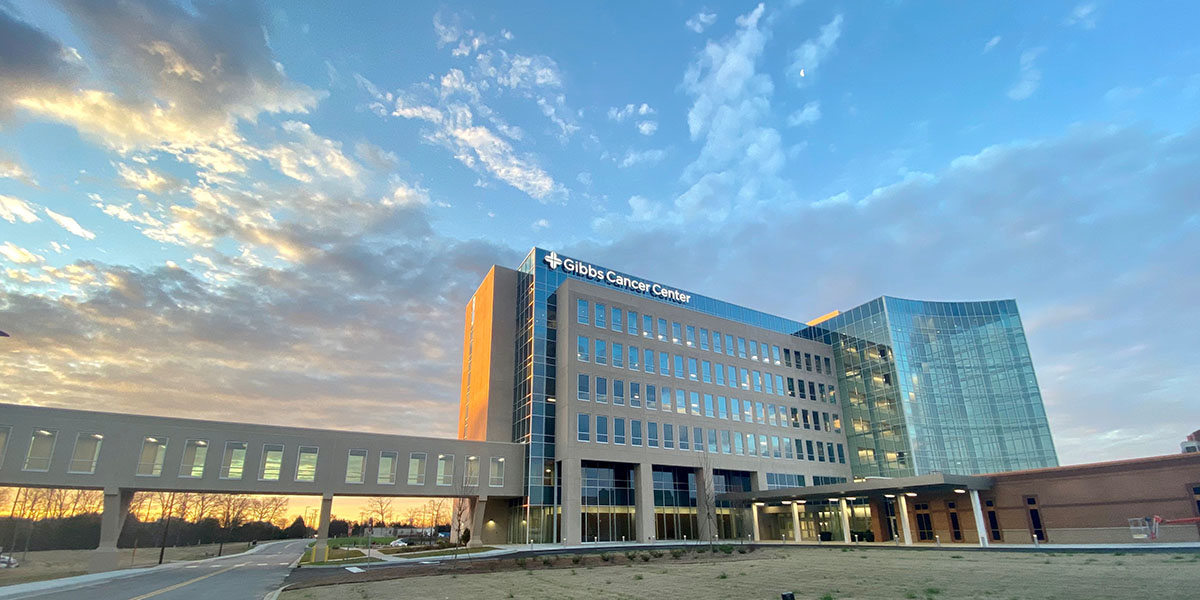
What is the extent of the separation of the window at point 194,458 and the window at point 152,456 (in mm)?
1279

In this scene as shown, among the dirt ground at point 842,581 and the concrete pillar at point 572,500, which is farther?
the concrete pillar at point 572,500

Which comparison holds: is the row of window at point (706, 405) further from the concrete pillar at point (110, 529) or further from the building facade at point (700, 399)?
the concrete pillar at point (110, 529)

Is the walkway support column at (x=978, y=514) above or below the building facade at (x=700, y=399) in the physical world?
below

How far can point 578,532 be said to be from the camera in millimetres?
48938

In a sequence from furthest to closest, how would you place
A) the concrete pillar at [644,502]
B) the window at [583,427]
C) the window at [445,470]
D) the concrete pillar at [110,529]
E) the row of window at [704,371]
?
the row of window at [704,371]
the concrete pillar at [644,502]
the window at [583,427]
the window at [445,470]
the concrete pillar at [110,529]

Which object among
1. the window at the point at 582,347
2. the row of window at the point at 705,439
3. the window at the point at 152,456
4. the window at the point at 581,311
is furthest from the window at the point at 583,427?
the window at the point at 152,456

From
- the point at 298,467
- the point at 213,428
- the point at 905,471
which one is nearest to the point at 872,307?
the point at 905,471

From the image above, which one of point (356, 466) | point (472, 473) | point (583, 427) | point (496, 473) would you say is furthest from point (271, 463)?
point (583, 427)

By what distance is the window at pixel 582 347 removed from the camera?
177ft

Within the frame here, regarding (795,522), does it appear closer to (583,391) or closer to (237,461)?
(583,391)

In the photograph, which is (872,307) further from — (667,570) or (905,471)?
(667,570)

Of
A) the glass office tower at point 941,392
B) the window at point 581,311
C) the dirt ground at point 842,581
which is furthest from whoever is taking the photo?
the glass office tower at point 941,392

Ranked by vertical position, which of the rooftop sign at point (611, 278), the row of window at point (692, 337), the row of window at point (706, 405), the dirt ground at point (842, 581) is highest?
the rooftop sign at point (611, 278)

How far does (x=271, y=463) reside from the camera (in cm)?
4300
